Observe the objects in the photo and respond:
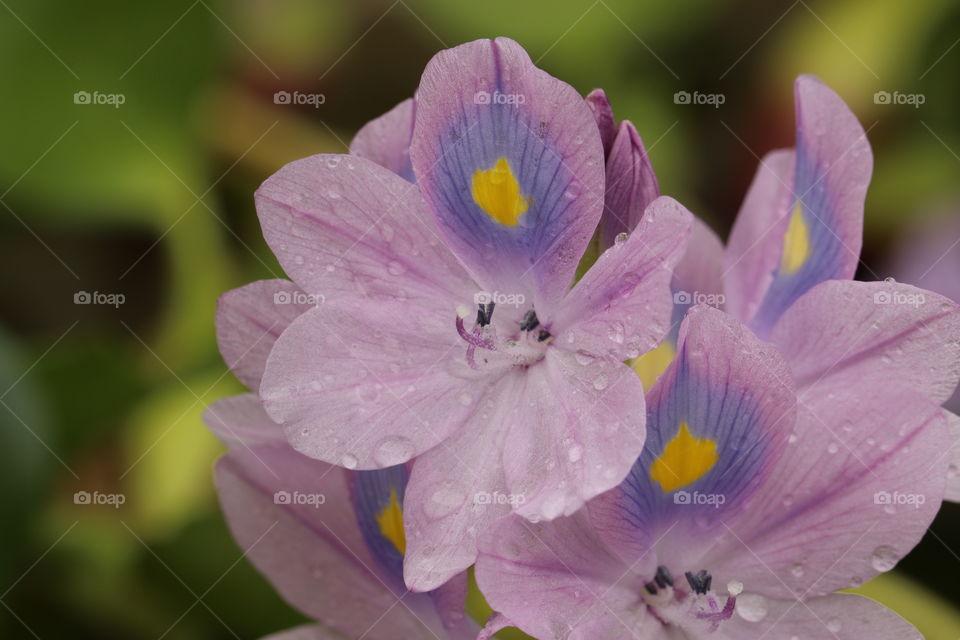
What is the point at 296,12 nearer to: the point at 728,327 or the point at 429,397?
the point at 429,397

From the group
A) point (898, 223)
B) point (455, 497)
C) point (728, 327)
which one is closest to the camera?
point (728, 327)

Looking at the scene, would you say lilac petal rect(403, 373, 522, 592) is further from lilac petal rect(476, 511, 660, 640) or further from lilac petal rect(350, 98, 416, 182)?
lilac petal rect(350, 98, 416, 182)

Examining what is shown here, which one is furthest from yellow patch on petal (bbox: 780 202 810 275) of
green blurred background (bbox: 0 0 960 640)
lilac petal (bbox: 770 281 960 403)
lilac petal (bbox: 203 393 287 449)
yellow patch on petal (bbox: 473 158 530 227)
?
green blurred background (bbox: 0 0 960 640)

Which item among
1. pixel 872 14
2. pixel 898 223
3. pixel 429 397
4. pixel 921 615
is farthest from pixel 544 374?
pixel 872 14

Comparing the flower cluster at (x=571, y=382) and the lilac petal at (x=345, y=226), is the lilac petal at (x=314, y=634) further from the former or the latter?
the lilac petal at (x=345, y=226)

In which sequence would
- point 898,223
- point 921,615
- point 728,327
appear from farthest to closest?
point 898,223, point 921,615, point 728,327

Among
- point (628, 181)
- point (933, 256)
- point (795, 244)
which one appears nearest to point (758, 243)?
point (795, 244)

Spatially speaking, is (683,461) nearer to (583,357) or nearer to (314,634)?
(583,357)
